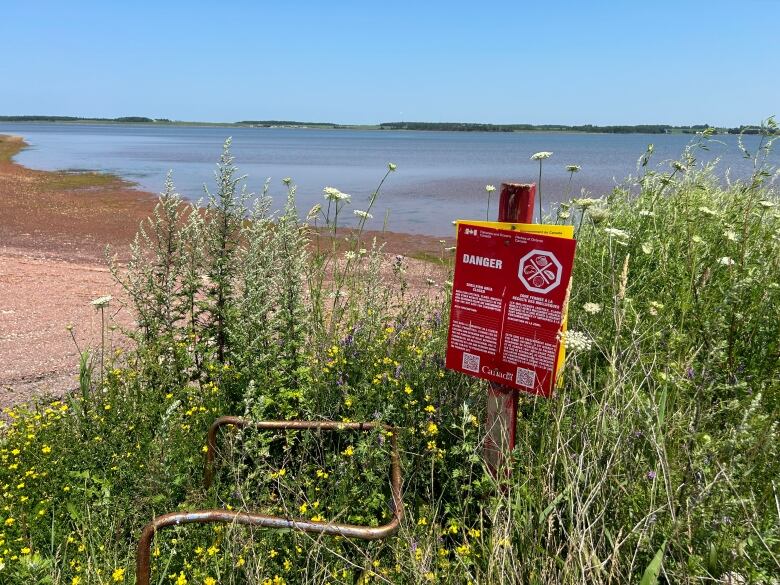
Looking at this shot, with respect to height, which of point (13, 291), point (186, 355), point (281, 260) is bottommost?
point (13, 291)

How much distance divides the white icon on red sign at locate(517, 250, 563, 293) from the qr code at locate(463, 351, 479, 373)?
0.45 m

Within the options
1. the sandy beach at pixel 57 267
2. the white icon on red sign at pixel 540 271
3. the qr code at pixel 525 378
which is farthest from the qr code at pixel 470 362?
the sandy beach at pixel 57 267

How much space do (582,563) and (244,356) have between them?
2.31 metres

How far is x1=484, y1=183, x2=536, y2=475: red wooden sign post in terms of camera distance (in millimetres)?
2770

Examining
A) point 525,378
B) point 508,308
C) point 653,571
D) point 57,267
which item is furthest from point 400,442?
point 57,267

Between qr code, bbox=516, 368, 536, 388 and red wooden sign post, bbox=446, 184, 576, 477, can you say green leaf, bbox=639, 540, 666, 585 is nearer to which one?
red wooden sign post, bbox=446, 184, 576, 477

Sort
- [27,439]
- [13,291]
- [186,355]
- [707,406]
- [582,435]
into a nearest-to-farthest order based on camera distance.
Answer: [582,435] < [707,406] < [27,439] < [186,355] < [13,291]

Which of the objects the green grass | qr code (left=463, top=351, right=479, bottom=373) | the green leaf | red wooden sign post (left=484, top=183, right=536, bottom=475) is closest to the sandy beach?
the green grass

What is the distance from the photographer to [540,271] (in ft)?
8.43

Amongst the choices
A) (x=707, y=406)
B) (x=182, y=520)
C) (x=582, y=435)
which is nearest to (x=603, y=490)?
(x=582, y=435)

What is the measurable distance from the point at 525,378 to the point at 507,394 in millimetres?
175

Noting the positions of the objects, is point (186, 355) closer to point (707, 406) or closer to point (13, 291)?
point (707, 406)

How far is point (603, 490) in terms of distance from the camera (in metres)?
2.41

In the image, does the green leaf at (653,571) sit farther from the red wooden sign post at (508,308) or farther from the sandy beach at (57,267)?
the sandy beach at (57,267)
